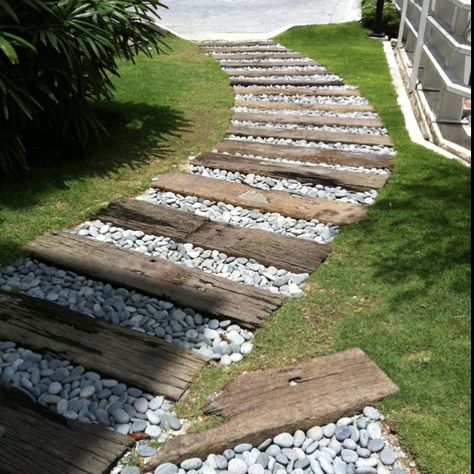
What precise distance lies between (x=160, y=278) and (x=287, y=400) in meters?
1.22

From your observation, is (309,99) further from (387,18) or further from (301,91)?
(387,18)

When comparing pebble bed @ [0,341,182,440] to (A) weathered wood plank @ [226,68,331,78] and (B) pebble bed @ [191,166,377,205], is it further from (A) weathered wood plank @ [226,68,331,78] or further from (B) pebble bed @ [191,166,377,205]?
(A) weathered wood plank @ [226,68,331,78]

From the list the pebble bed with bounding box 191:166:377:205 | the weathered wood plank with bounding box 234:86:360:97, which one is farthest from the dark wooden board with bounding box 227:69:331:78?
the pebble bed with bounding box 191:166:377:205

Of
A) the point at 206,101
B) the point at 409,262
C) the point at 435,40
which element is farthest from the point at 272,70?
the point at 409,262

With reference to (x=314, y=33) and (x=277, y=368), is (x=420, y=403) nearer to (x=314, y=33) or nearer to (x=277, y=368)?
(x=277, y=368)

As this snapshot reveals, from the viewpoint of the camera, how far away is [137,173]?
5.16 m

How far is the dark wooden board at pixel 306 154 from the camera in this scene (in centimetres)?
535

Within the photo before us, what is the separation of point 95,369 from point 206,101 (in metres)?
5.11

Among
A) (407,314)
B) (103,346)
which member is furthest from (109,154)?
(407,314)

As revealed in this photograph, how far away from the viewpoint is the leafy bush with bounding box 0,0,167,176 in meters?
4.61

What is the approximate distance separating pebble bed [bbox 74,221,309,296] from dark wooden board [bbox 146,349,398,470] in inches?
29.1

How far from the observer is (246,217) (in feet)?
14.5

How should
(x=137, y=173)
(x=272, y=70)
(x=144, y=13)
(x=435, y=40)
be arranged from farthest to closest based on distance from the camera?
(x=272, y=70) → (x=435, y=40) → (x=144, y=13) → (x=137, y=173)

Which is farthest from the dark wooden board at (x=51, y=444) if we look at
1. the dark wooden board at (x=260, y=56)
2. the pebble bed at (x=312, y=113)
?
the dark wooden board at (x=260, y=56)
